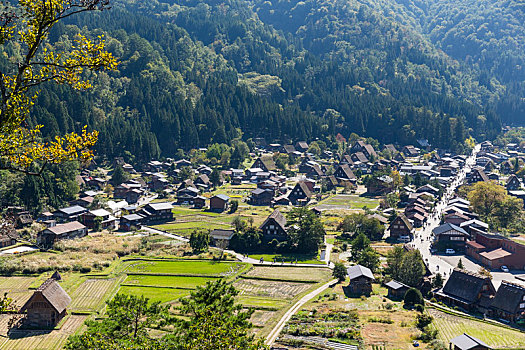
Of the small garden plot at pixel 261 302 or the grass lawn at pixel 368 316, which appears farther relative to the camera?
the small garden plot at pixel 261 302

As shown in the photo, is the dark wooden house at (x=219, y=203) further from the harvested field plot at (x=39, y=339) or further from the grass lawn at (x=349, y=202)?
the harvested field plot at (x=39, y=339)

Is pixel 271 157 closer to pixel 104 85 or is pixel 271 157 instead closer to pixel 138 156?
pixel 138 156

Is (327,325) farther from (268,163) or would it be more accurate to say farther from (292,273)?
(268,163)

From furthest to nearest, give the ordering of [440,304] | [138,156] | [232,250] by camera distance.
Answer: [138,156], [232,250], [440,304]

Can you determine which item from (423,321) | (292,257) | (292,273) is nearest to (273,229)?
(292,257)

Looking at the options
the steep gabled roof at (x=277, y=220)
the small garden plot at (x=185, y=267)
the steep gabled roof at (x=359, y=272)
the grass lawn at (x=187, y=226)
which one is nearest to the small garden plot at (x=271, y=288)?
the small garden plot at (x=185, y=267)

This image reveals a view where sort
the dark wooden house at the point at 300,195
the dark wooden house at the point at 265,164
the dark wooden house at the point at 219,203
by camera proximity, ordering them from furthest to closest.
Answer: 1. the dark wooden house at the point at 265,164
2. the dark wooden house at the point at 300,195
3. the dark wooden house at the point at 219,203

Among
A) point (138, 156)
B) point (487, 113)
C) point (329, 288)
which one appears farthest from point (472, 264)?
point (487, 113)
